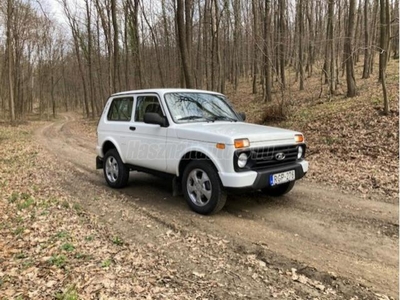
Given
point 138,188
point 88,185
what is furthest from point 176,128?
point 88,185

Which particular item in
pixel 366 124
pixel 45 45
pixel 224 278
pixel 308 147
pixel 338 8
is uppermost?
pixel 45 45

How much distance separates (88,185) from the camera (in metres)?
7.46

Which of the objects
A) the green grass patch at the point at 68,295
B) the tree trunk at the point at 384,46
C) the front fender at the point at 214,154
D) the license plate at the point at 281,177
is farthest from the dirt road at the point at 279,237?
the tree trunk at the point at 384,46

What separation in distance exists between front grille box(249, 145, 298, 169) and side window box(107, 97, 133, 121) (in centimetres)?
296

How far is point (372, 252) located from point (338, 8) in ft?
58.7

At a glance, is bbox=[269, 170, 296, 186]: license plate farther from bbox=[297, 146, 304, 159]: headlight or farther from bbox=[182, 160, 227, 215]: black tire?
bbox=[182, 160, 227, 215]: black tire

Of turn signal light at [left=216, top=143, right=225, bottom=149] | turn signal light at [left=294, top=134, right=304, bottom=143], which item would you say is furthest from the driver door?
turn signal light at [left=294, top=134, right=304, bottom=143]

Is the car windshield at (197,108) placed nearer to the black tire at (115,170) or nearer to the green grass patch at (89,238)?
the black tire at (115,170)

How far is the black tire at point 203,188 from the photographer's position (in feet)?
15.9

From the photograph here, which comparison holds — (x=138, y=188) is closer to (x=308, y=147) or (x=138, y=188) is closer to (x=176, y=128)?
(x=176, y=128)

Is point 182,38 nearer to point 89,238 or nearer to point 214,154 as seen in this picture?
point 214,154

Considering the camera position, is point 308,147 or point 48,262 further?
point 308,147

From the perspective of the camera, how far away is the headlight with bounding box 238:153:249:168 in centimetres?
463

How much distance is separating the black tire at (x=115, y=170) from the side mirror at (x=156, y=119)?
169 cm
